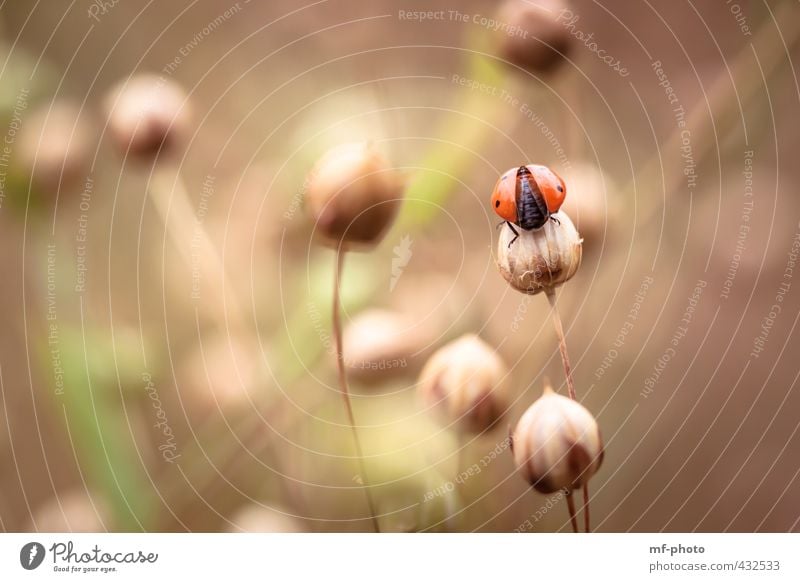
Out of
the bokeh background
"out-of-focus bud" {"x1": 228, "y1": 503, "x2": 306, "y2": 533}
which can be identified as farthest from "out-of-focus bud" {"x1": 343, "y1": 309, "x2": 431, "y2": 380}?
"out-of-focus bud" {"x1": 228, "y1": 503, "x2": 306, "y2": 533}

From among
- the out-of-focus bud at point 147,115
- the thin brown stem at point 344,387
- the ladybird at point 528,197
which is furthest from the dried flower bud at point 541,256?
the out-of-focus bud at point 147,115

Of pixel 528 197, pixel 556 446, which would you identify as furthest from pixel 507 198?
pixel 556 446

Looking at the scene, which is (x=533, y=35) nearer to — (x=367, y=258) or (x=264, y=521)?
(x=367, y=258)

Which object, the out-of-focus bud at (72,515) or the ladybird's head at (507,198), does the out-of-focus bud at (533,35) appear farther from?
the out-of-focus bud at (72,515)

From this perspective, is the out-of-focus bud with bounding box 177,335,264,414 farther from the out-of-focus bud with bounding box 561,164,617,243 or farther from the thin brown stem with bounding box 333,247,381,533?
the out-of-focus bud with bounding box 561,164,617,243
